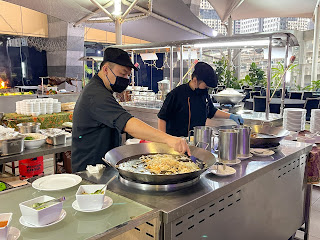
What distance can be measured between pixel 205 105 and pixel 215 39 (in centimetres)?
98

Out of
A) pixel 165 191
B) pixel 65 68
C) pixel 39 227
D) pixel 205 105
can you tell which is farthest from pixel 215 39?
pixel 65 68

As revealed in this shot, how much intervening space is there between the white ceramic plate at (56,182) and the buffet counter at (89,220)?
0.07 ft

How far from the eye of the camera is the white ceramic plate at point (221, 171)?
1587 mm

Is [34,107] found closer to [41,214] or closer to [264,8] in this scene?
[41,214]

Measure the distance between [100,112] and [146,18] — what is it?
9.24 meters

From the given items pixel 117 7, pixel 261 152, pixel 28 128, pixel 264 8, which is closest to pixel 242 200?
pixel 261 152

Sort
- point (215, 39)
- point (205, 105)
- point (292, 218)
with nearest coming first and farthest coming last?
point (292, 218)
point (205, 105)
point (215, 39)

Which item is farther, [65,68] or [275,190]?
[65,68]

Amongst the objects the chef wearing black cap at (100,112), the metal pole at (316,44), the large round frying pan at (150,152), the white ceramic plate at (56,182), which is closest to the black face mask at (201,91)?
the chef wearing black cap at (100,112)

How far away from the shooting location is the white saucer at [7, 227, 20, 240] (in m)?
0.95

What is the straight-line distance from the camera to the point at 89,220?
1.09 metres

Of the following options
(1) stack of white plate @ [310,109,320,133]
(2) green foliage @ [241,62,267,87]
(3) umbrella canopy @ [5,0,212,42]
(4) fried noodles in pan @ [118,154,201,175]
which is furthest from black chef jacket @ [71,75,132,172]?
(2) green foliage @ [241,62,267,87]

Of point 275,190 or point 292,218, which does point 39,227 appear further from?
point 292,218

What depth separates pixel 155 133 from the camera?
1.61 meters
